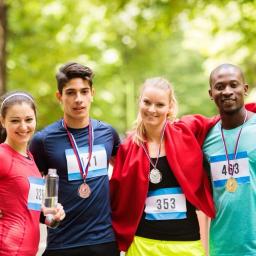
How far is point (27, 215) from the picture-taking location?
401 centimetres

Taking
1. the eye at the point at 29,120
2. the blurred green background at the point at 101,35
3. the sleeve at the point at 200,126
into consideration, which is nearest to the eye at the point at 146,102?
the sleeve at the point at 200,126

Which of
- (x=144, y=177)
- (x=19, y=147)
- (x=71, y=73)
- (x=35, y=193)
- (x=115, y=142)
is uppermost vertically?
(x=71, y=73)

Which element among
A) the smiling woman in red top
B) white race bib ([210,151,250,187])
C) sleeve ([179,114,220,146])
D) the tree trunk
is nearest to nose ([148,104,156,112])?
sleeve ([179,114,220,146])

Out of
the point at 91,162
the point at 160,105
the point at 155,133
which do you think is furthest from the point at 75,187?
the point at 160,105

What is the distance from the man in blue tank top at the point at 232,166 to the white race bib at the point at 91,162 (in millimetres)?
824

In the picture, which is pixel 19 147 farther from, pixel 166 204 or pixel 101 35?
pixel 101 35

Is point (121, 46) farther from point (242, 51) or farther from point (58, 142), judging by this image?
point (58, 142)

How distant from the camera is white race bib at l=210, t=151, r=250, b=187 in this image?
14.4 ft

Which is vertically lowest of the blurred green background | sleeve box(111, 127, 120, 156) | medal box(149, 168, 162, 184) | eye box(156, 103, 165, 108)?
medal box(149, 168, 162, 184)

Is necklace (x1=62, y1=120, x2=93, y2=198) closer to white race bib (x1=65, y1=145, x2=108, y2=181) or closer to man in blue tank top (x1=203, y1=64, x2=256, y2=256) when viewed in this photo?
white race bib (x1=65, y1=145, x2=108, y2=181)

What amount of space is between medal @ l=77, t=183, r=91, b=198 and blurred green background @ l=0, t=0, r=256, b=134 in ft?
10.2

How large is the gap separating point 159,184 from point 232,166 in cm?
57

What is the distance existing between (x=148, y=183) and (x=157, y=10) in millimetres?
6863

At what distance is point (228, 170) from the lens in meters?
4.46
